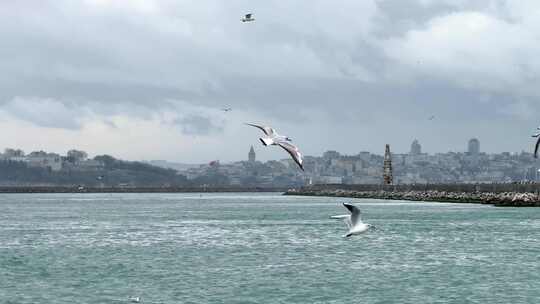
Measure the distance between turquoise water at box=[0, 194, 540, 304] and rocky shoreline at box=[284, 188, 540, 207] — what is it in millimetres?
38149

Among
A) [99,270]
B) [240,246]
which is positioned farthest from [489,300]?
[240,246]

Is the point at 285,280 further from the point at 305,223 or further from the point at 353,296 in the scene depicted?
the point at 305,223

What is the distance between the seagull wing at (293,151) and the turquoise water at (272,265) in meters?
8.04

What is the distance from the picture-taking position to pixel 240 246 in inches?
1922

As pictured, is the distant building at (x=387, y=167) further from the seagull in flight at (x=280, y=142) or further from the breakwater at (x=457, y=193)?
the seagull in flight at (x=280, y=142)

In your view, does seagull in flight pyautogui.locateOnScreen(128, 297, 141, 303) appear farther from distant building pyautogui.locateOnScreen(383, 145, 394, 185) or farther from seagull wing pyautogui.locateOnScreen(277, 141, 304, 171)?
distant building pyautogui.locateOnScreen(383, 145, 394, 185)

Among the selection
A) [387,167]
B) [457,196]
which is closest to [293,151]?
[457,196]

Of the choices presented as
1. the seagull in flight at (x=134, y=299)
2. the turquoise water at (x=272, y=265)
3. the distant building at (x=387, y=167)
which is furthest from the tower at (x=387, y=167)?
the seagull in flight at (x=134, y=299)

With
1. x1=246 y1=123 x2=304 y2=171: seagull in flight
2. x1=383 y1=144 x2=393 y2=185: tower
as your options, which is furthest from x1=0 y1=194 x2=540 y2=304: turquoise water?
x1=383 y1=144 x2=393 y2=185: tower

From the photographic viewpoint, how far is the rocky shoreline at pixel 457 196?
101 m

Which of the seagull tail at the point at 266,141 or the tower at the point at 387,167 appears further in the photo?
the tower at the point at 387,167

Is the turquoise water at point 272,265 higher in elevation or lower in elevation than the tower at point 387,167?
lower

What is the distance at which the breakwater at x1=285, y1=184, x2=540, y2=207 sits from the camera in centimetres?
10325

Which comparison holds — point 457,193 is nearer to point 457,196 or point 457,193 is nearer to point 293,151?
point 457,196
